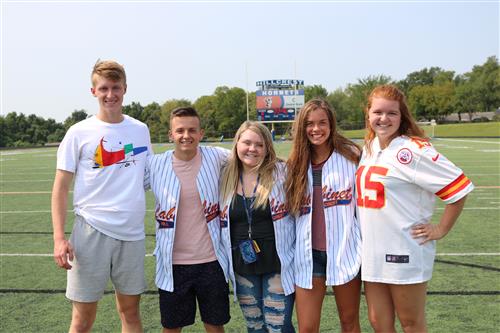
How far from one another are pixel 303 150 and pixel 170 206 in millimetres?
841

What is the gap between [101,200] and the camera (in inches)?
104

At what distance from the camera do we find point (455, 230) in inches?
253

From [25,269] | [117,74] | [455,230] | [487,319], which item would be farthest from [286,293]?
[455,230]

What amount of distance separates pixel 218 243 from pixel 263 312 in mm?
476

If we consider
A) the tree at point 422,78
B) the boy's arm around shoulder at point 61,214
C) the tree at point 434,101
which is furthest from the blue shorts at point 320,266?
the tree at point 422,78

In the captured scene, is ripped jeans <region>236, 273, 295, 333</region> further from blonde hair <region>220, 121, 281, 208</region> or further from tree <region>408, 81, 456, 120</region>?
tree <region>408, 81, 456, 120</region>

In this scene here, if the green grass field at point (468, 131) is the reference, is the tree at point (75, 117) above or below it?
above

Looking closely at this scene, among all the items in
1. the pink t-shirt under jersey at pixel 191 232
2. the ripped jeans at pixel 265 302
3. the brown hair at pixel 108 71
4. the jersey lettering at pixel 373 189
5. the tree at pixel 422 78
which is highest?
the tree at pixel 422 78

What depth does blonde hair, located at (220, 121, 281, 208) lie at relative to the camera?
266 centimetres

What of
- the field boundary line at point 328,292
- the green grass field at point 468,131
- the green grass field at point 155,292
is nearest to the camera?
the green grass field at point 155,292

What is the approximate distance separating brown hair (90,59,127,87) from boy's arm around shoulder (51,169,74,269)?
22.4 inches

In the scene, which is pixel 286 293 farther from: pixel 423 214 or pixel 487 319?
pixel 487 319

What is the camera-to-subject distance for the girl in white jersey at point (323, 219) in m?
2.59

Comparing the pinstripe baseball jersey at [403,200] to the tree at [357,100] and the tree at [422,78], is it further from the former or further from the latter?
the tree at [422,78]
